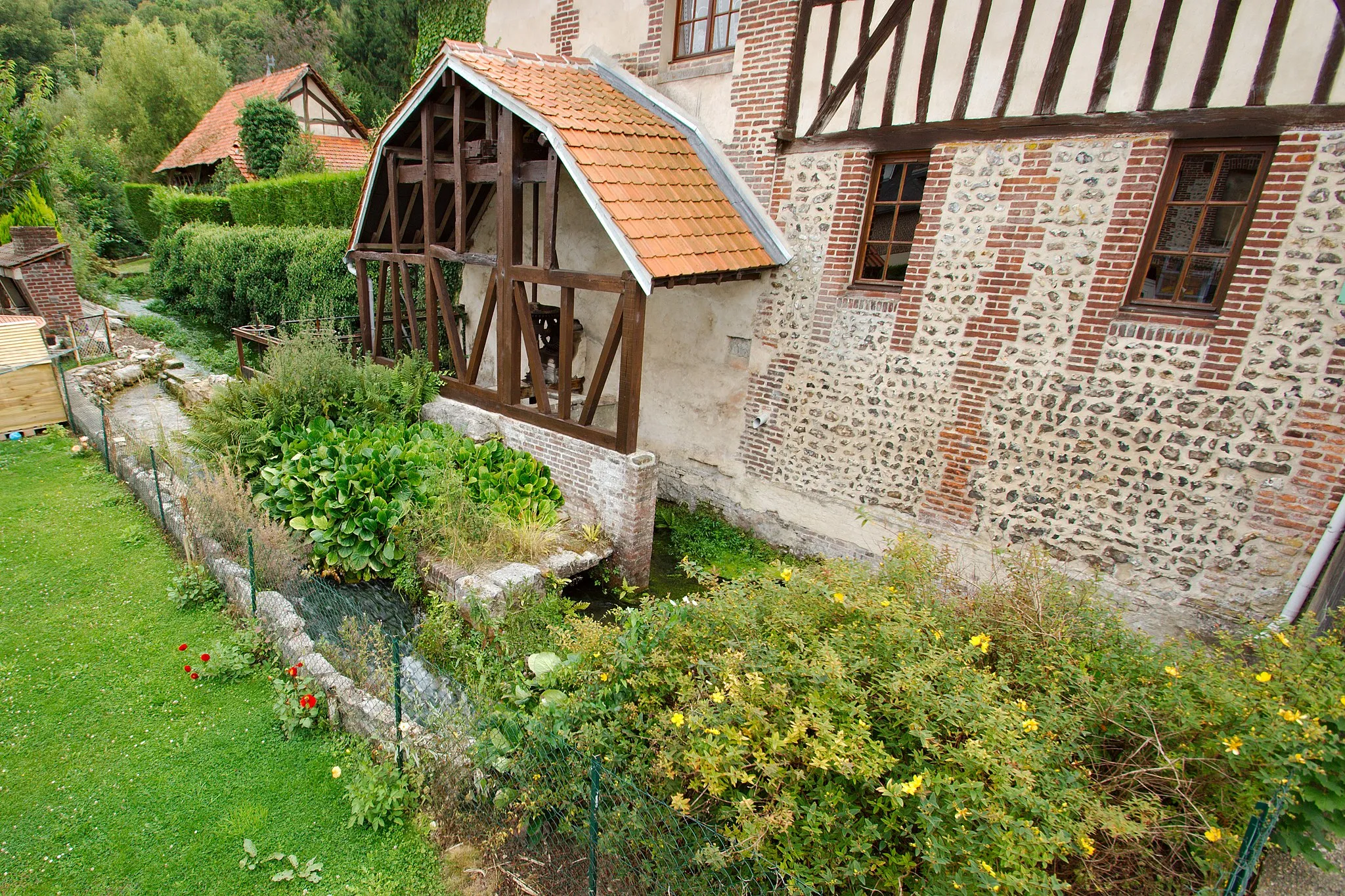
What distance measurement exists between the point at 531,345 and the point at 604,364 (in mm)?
1039

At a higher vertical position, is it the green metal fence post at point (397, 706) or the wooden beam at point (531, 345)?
the wooden beam at point (531, 345)

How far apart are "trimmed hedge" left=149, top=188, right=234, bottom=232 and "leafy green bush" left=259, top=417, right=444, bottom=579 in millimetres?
15522

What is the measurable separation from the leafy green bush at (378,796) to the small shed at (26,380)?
27.6 feet

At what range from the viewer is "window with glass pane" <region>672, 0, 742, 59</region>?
698cm

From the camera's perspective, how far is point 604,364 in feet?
21.3

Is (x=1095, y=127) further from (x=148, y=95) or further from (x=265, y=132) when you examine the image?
(x=148, y=95)

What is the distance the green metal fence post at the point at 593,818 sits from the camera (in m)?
2.93

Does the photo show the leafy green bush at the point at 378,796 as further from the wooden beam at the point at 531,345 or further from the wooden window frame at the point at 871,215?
the wooden window frame at the point at 871,215

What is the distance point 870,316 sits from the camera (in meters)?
6.43

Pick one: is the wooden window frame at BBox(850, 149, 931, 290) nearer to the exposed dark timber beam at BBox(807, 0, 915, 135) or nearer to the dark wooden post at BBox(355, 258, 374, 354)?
the exposed dark timber beam at BBox(807, 0, 915, 135)

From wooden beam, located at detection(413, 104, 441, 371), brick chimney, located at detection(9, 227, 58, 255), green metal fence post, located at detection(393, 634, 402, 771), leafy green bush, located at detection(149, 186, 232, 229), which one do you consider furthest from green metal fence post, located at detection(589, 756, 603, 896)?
leafy green bush, located at detection(149, 186, 232, 229)

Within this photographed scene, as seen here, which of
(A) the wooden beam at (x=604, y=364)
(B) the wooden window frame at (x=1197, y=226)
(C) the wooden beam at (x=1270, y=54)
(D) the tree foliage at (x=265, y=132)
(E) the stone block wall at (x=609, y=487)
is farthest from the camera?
(D) the tree foliage at (x=265, y=132)

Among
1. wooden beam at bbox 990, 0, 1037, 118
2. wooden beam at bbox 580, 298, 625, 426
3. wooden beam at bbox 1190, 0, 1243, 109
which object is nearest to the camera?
wooden beam at bbox 1190, 0, 1243, 109

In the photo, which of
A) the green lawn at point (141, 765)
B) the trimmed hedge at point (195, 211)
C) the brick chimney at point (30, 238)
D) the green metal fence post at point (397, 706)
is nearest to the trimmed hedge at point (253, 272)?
the trimmed hedge at point (195, 211)
